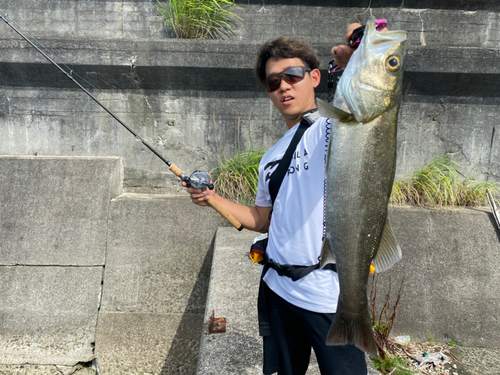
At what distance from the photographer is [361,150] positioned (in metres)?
1.26

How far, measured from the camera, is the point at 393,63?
1.20m

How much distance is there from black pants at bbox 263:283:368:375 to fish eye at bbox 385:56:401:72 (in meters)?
0.96

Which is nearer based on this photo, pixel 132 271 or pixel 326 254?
pixel 326 254

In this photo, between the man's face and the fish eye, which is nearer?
the fish eye

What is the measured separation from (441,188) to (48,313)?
4.88m

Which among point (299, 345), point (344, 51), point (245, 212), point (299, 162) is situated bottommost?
point (299, 345)

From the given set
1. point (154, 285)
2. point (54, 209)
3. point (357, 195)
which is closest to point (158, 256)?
point (154, 285)

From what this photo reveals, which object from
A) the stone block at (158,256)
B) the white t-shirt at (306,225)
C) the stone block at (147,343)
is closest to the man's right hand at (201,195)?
the white t-shirt at (306,225)

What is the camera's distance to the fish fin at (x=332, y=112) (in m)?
1.23

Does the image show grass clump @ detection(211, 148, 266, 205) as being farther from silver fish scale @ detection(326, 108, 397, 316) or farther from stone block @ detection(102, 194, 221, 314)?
silver fish scale @ detection(326, 108, 397, 316)

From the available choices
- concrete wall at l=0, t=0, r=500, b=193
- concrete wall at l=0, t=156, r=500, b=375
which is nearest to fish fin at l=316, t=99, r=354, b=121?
concrete wall at l=0, t=156, r=500, b=375

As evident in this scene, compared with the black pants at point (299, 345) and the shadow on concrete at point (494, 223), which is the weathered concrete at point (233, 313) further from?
the shadow on concrete at point (494, 223)

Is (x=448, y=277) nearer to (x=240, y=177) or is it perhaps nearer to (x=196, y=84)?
(x=240, y=177)

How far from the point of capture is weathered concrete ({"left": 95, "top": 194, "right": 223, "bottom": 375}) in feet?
13.8
